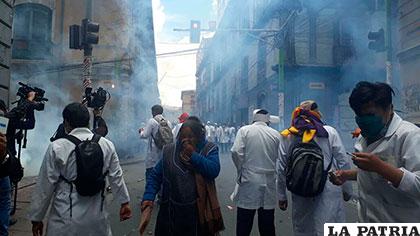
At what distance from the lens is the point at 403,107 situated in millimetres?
12156

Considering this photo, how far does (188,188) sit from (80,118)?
1.15 metres

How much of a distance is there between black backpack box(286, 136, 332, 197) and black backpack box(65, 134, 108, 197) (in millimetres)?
1721

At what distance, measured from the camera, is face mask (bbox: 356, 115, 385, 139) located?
2.24 meters

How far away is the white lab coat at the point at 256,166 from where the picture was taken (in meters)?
4.18

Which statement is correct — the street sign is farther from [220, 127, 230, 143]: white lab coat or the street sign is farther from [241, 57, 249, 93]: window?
[241, 57, 249, 93]: window

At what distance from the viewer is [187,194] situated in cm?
288

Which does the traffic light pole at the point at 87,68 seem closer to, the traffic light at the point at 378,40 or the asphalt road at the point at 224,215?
the asphalt road at the point at 224,215

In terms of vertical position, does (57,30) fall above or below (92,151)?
above

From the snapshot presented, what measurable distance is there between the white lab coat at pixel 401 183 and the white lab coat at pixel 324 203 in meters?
1.04

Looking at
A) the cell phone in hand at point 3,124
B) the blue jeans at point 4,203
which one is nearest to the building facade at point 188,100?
the cell phone in hand at point 3,124

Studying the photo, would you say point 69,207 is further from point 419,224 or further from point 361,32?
point 361,32

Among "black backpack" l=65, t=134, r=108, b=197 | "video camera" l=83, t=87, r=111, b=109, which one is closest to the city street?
"video camera" l=83, t=87, r=111, b=109

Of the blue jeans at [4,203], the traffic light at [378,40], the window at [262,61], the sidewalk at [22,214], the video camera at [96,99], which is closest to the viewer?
the blue jeans at [4,203]

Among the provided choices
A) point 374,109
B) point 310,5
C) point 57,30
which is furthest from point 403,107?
point 57,30
